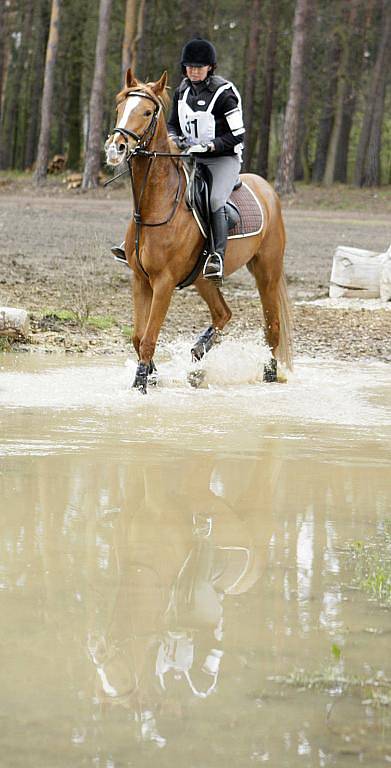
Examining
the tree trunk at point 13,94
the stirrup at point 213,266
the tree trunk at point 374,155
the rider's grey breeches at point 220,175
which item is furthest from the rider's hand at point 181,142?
the tree trunk at point 13,94

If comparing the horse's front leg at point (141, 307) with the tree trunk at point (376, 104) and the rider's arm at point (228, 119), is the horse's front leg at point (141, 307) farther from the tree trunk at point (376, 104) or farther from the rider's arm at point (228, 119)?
the tree trunk at point (376, 104)

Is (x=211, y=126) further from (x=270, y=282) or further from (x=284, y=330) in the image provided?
(x=284, y=330)

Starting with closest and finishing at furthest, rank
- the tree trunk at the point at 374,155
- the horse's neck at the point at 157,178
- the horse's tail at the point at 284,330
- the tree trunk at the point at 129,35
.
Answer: the horse's neck at the point at 157,178 < the horse's tail at the point at 284,330 < the tree trunk at the point at 129,35 < the tree trunk at the point at 374,155

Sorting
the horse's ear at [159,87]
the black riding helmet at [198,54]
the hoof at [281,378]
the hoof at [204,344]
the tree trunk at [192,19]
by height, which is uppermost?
the tree trunk at [192,19]

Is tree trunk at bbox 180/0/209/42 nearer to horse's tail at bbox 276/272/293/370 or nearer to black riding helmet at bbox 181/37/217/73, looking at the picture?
horse's tail at bbox 276/272/293/370

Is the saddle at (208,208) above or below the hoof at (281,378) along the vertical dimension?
above

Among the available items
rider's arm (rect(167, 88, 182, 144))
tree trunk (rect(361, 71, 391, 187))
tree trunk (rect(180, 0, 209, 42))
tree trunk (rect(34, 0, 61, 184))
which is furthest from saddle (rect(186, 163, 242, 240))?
tree trunk (rect(180, 0, 209, 42))

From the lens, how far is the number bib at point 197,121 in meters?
9.84

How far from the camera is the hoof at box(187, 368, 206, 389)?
33.6 ft

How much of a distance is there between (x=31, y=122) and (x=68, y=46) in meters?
3.96

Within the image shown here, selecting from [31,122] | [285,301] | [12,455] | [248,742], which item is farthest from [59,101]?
[248,742]

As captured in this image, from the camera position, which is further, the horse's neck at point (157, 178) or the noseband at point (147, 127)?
the horse's neck at point (157, 178)

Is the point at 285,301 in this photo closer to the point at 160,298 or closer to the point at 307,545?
the point at 160,298

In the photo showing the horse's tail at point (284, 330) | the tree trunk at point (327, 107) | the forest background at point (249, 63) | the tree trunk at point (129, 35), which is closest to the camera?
the horse's tail at point (284, 330)
